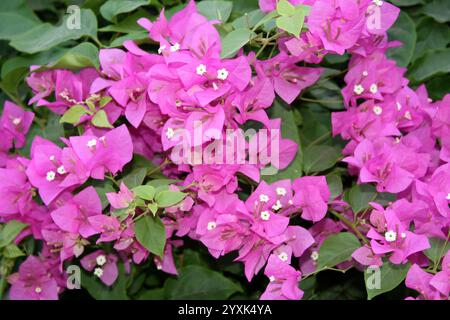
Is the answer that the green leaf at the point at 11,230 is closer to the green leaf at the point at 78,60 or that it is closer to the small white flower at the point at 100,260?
the small white flower at the point at 100,260

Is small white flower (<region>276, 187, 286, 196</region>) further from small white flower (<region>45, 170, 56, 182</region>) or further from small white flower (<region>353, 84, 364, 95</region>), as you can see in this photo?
small white flower (<region>45, 170, 56, 182</region>)

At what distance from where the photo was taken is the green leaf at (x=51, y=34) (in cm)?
124

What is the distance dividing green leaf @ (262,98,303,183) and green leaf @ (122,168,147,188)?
22cm

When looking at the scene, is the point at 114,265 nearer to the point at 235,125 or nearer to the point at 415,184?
the point at 235,125

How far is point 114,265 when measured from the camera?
127 cm

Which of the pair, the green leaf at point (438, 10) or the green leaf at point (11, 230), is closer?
the green leaf at point (11, 230)

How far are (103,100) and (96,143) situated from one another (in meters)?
0.11

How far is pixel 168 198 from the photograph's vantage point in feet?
3.37

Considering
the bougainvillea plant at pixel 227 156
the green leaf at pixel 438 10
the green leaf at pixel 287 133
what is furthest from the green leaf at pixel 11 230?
the green leaf at pixel 438 10

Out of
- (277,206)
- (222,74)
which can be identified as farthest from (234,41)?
(277,206)

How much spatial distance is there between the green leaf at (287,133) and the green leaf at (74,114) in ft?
1.16

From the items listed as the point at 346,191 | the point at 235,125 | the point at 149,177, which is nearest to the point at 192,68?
the point at 235,125

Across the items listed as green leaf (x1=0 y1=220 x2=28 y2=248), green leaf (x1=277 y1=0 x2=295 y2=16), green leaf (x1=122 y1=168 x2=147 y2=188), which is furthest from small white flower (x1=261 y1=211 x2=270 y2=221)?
green leaf (x1=0 y1=220 x2=28 y2=248)

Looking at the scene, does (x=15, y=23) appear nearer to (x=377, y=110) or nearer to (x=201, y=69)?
(x=201, y=69)
